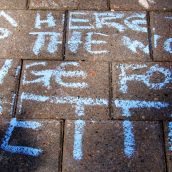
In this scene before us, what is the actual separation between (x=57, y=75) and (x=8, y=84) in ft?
1.28

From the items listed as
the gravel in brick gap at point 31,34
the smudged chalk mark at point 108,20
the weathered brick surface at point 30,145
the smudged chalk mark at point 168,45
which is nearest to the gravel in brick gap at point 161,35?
→ the smudged chalk mark at point 168,45

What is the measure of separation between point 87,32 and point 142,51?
0.52 meters

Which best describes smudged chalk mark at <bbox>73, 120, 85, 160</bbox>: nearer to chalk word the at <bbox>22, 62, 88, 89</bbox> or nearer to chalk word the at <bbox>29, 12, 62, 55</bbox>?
chalk word the at <bbox>22, 62, 88, 89</bbox>

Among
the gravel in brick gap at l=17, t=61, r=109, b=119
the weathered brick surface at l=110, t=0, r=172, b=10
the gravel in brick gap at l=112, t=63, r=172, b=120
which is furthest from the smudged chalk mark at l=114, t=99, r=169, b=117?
the weathered brick surface at l=110, t=0, r=172, b=10

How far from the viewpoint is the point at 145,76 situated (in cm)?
289

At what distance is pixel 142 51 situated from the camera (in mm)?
3057

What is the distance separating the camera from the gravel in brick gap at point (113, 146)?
245 cm

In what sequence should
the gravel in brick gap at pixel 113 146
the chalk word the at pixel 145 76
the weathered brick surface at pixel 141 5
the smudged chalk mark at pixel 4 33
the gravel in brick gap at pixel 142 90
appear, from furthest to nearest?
the weathered brick surface at pixel 141 5
the smudged chalk mark at pixel 4 33
the chalk word the at pixel 145 76
the gravel in brick gap at pixel 142 90
the gravel in brick gap at pixel 113 146

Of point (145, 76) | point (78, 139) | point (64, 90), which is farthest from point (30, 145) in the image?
point (145, 76)

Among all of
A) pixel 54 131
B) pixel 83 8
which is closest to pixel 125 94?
pixel 54 131

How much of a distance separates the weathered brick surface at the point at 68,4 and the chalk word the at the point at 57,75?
710 mm

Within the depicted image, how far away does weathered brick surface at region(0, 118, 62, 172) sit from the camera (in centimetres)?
245

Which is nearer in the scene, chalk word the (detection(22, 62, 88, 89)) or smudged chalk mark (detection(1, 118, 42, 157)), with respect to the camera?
smudged chalk mark (detection(1, 118, 42, 157))

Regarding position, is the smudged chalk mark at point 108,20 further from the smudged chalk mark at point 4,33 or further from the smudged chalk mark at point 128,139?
the smudged chalk mark at point 128,139
